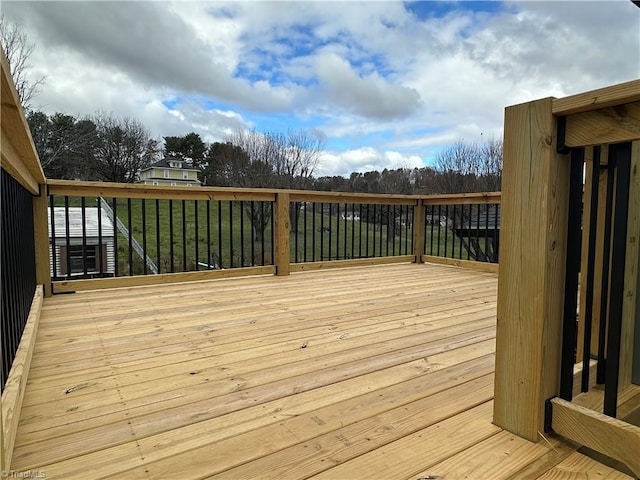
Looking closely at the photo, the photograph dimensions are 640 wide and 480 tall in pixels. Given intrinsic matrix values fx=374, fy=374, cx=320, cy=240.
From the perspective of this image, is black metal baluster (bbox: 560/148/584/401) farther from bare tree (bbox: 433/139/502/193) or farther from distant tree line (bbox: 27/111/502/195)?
bare tree (bbox: 433/139/502/193)

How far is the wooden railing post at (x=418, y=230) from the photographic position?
4855mm

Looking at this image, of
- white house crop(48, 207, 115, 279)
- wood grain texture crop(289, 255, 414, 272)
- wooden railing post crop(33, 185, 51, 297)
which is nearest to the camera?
wooden railing post crop(33, 185, 51, 297)

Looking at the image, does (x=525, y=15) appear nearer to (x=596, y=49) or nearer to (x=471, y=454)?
(x=596, y=49)

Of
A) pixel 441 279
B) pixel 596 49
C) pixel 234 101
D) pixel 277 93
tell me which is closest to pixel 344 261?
pixel 441 279

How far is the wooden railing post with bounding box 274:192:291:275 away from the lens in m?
3.90

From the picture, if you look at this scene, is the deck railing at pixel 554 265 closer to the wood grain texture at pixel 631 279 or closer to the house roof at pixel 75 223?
the wood grain texture at pixel 631 279

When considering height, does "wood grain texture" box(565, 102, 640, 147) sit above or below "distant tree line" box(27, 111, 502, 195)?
below

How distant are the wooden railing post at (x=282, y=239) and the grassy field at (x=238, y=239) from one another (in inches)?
9.2

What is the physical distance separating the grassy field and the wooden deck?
1.47 m

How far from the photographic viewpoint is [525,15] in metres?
5.24

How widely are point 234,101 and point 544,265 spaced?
1190 centimetres

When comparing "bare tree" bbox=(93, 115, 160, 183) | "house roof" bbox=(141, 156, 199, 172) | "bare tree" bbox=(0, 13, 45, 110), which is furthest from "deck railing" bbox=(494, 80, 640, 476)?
"house roof" bbox=(141, 156, 199, 172)

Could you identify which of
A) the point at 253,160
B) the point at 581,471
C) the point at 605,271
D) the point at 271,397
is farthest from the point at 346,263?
the point at 253,160

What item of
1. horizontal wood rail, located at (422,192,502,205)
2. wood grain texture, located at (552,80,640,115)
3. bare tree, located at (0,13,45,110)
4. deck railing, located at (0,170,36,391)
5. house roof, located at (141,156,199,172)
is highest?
bare tree, located at (0,13,45,110)
